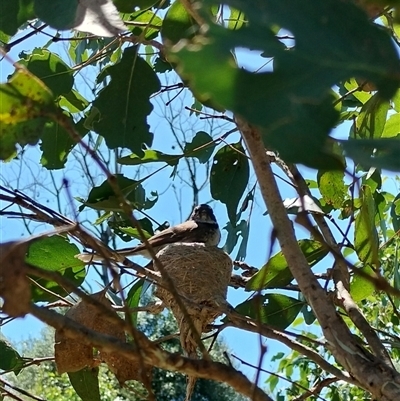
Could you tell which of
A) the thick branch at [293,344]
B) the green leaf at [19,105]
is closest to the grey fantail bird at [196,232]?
the thick branch at [293,344]

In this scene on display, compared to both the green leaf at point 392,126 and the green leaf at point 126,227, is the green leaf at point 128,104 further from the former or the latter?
the green leaf at point 392,126

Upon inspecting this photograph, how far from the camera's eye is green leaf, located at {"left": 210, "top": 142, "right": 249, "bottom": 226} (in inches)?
75.6

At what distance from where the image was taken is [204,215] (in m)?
4.64

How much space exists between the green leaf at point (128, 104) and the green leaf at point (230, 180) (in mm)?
365

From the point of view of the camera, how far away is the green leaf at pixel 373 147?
1.94 feet

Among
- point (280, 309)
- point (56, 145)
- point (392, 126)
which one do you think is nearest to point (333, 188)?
point (392, 126)

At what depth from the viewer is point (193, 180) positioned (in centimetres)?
1233

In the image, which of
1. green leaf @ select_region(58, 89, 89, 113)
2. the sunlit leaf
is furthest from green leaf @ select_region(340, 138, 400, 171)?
green leaf @ select_region(58, 89, 89, 113)

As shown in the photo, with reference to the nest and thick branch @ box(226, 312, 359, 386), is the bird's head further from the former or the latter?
thick branch @ box(226, 312, 359, 386)

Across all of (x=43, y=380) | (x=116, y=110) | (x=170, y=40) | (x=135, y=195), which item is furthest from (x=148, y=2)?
(x=43, y=380)

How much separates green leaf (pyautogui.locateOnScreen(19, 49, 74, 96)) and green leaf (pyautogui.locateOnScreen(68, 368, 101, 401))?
587mm

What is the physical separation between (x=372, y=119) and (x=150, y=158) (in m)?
0.50

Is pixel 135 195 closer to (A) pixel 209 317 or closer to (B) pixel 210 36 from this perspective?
(A) pixel 209 317

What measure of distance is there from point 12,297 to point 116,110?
93 centimetres
